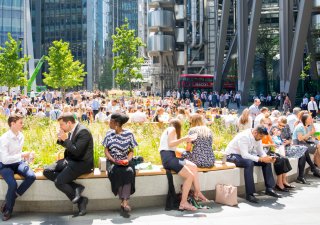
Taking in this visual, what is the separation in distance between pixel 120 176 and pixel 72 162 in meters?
0.81

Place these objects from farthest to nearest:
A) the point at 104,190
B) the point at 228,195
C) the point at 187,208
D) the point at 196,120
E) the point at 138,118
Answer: the point at 138,118 < the point at 196,120 < the point at 228,195 < the point at 187,208 < the point at 104,190

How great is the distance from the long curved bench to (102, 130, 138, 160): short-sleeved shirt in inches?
15.9

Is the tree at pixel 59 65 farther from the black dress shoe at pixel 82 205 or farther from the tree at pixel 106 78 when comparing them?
the tree at pixel 106 78

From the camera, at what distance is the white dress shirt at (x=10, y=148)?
7332mm

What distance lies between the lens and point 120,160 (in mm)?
7512

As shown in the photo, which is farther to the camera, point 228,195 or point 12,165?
point 228,195

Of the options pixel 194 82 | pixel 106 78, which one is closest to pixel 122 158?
pixel 194 82

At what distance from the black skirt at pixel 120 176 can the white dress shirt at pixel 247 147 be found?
7.57 feet

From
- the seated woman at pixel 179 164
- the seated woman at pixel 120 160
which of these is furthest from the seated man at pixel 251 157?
the seated woman at pixel 120 160

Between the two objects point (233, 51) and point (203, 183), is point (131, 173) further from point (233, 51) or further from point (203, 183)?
point (233, 51)

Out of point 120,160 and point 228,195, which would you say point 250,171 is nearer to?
point 228,195

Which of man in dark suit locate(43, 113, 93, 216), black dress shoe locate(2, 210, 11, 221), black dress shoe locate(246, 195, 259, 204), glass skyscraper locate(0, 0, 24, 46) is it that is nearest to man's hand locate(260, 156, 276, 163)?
black dress shoe locate(246, 195, 259, 204)

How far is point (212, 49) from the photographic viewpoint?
77.6m

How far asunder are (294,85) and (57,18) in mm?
82990
